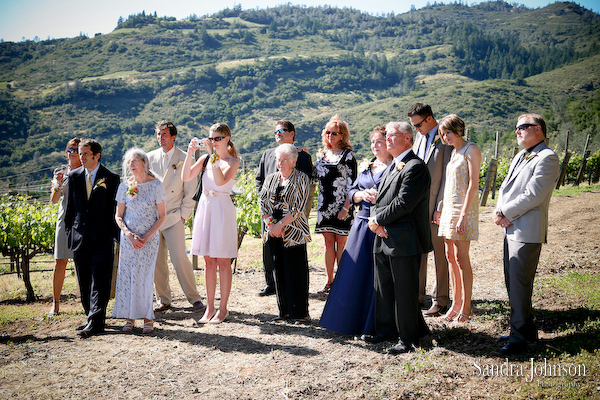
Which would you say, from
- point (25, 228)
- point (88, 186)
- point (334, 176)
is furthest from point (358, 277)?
point (25, 228)

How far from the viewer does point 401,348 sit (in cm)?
400

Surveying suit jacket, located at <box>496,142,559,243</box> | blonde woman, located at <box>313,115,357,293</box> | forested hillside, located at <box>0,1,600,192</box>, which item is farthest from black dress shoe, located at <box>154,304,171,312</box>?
forested hillside, located at <box>0,1,600,192</box>

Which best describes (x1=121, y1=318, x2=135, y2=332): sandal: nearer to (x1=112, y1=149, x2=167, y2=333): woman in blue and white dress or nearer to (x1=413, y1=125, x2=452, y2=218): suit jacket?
(x1=112, y1=149, x2=167, y2=333): woman in blue and white dress

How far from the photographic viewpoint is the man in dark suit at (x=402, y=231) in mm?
3939

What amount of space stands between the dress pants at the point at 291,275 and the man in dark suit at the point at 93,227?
1.72 metres

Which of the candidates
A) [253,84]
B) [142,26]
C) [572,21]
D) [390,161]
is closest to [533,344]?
[390,161]

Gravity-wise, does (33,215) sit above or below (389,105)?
below

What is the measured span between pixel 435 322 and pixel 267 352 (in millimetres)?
1701

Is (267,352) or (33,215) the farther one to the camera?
(33,215)

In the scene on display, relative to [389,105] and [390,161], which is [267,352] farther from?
[389,105]

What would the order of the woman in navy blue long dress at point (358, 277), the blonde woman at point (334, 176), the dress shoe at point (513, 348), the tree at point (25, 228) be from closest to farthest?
1. the dress shoe at point (513, 348)
2. the woman in navy blue long dress at point (358, 277)
3. the blonde woman at point (334, 176)
4. the tree at point (25, 228)

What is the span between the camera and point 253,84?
123562 millimetres

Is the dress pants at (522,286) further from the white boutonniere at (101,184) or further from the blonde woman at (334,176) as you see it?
the white boutonniere at (101,184)

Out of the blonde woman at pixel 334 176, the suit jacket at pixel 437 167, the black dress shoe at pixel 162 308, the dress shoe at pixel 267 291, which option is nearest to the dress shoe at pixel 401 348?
the suit jacket at pixel 437 167
